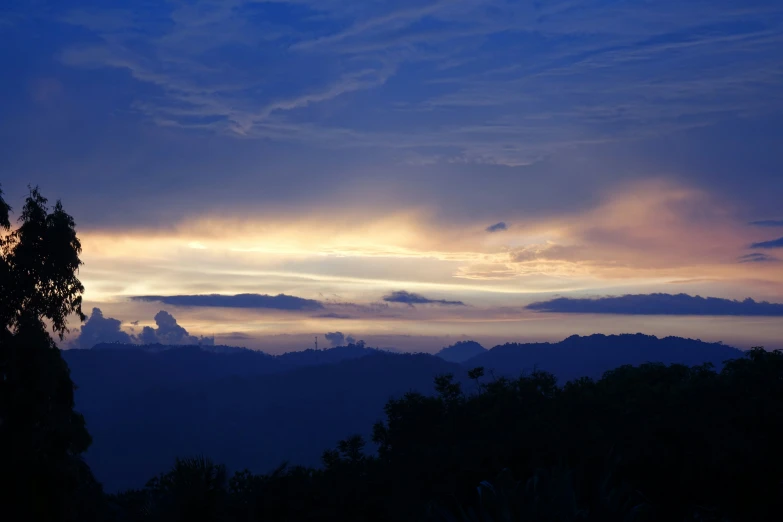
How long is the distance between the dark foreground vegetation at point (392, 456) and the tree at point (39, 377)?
4cm

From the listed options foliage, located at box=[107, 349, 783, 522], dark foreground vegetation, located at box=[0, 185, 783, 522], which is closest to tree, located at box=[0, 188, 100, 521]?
dark foreground vegetation, located at box=[0, 185, 783, 522]

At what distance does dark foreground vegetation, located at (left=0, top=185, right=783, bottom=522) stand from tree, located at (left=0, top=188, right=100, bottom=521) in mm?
40

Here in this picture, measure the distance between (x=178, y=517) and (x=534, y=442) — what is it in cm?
1079

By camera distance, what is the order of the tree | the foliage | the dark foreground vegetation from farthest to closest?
the tree < the dark foreground vegetation < the foliage

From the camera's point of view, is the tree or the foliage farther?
the tree

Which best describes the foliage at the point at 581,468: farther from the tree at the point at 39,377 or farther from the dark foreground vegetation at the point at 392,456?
the tree at the point at 39,377

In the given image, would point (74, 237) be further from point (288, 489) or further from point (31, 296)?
point (288, 489)

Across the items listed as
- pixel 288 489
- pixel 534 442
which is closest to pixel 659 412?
pixel 534 442

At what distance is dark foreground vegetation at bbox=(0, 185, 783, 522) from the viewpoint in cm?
1817

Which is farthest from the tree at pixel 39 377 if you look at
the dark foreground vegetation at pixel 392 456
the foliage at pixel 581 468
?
the foliage at pixel 581 468

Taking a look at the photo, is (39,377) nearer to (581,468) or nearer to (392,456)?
(392,456)

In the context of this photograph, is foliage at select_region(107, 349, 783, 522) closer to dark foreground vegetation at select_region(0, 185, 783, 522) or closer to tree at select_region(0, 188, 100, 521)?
dark foreground vegetation at select_region(0, 185, 783, 522)

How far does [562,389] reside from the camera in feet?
111

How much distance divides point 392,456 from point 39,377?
13039mm
